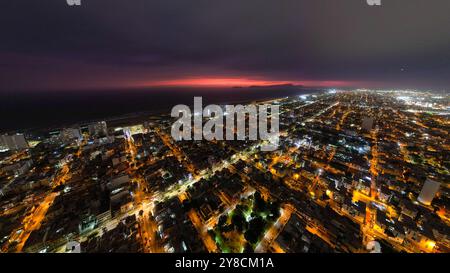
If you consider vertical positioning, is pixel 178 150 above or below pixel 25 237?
above

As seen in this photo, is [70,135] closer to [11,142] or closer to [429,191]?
[11,142]

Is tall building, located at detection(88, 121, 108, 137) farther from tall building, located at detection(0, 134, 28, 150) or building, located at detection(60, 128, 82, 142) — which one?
tall building, located at detection(0, 134, 28, 150)

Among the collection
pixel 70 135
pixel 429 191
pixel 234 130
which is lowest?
pixel 429 191

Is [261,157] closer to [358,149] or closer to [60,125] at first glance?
[358,149]

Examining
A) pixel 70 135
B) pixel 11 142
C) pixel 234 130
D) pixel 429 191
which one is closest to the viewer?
pixel 429 191

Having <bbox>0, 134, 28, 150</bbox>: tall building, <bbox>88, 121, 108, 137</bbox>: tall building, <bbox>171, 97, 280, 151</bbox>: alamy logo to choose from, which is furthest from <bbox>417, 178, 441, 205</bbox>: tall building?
<bbox>0, 134, 28, 150</bbox>: tall building

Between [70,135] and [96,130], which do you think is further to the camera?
[96,130]

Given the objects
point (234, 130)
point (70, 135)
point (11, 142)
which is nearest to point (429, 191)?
point (234, 130)
